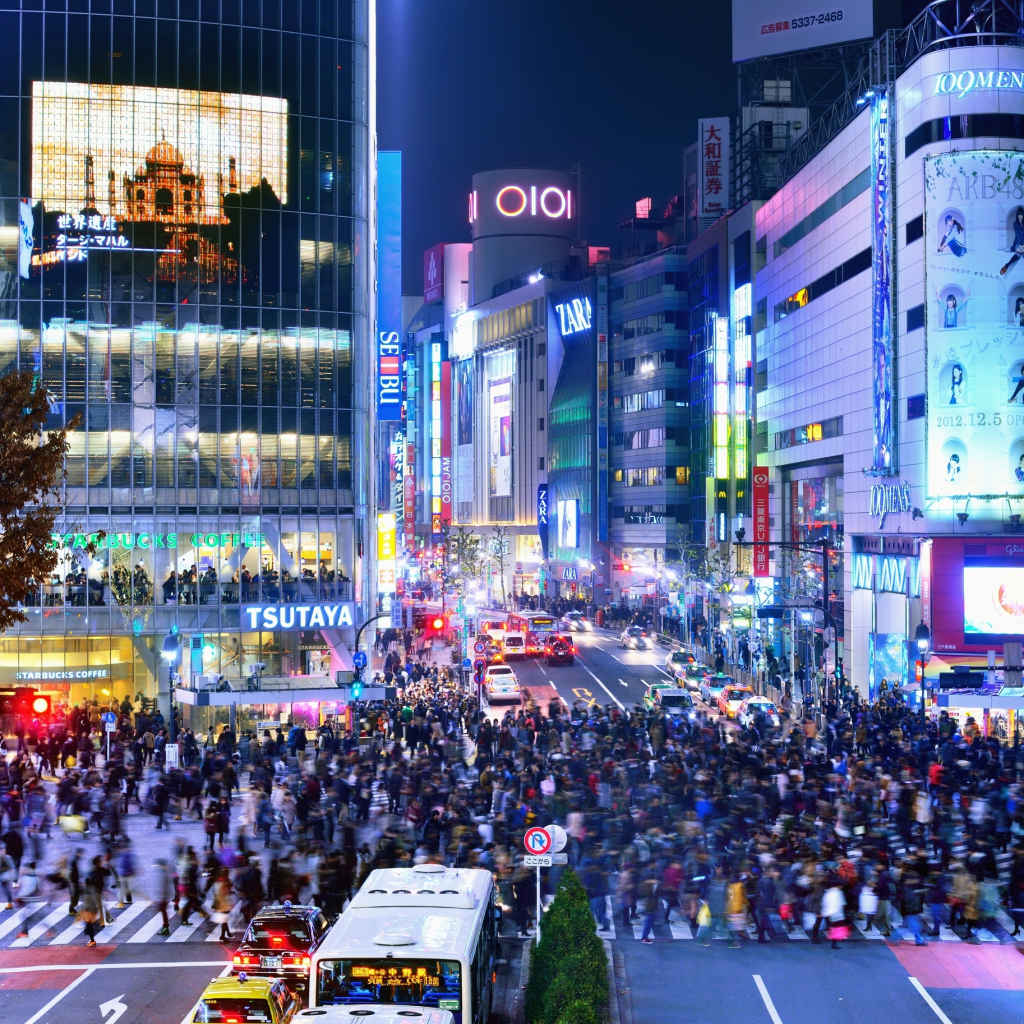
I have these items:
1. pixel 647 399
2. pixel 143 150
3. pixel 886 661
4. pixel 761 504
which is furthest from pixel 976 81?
pixel 647 399

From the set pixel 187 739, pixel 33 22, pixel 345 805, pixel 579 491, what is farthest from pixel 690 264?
pixel 345 805

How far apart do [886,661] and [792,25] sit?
3623cm

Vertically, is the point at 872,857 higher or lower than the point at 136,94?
lower

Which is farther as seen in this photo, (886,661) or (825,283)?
(825,283)

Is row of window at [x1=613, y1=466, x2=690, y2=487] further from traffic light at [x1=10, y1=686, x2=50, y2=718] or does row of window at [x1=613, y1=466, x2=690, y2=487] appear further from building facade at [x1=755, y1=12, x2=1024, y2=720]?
traffic light at [x1=10, y1=686, x2=50, y2=718]

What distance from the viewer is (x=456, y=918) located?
14.7m

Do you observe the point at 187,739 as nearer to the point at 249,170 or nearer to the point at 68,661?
the point at 68,661

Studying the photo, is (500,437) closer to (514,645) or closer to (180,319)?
(514,645)

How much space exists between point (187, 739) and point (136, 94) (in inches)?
1133

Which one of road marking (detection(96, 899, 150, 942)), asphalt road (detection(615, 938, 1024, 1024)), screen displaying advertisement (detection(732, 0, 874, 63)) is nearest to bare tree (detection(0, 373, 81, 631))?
road marking (detection(96, 899, 150, 942))

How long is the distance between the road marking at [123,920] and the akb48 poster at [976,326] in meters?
34.4

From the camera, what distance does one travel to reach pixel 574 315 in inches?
4879

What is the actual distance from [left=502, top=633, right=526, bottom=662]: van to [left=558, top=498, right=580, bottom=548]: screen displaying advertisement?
53534mm

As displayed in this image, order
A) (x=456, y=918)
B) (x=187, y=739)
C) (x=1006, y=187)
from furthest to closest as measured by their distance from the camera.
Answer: (x=1006, y=187), (x=187, y=739), (x=456, y=918)
